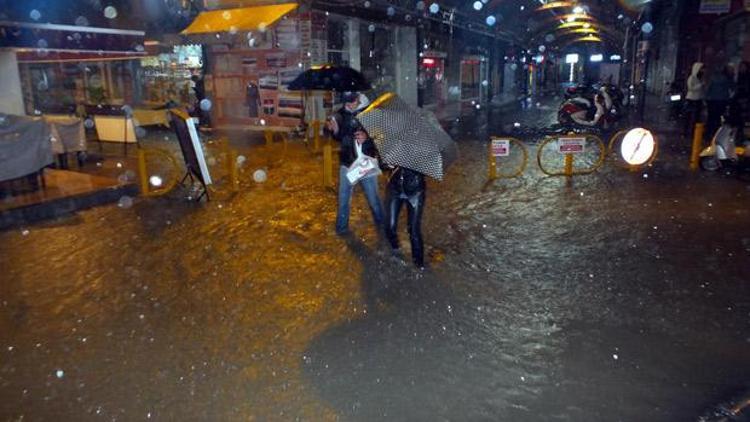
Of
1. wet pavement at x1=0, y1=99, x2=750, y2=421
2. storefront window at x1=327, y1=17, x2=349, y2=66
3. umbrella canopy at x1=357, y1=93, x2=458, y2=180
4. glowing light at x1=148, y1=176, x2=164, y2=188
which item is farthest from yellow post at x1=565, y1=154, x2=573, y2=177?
storefront window at x1=327, y1=17, x2=349, y2=66

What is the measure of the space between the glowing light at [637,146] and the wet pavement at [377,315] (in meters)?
2.18

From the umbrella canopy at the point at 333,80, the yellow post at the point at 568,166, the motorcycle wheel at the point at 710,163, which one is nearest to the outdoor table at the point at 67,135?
the umbrella canopy at the point at 333,80

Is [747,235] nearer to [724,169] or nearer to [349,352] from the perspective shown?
[724,169]

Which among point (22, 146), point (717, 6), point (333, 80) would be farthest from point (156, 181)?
point (717, 6)

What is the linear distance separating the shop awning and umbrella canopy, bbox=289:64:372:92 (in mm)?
6134

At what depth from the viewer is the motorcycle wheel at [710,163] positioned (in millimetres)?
11305

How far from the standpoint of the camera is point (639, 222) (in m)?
8.01

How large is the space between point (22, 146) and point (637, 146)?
36.2ft

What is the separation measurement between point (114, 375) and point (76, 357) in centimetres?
53

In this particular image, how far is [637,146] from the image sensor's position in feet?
36.8

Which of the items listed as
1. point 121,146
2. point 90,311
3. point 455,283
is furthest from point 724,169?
point 121,146

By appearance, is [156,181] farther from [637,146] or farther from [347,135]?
[637,146]

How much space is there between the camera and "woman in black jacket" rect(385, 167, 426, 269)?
609 cm

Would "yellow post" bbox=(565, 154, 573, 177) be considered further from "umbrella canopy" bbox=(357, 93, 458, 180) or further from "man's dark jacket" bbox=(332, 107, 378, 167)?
"umbrella canopy" bbox=(357, 93, 458, 180)
